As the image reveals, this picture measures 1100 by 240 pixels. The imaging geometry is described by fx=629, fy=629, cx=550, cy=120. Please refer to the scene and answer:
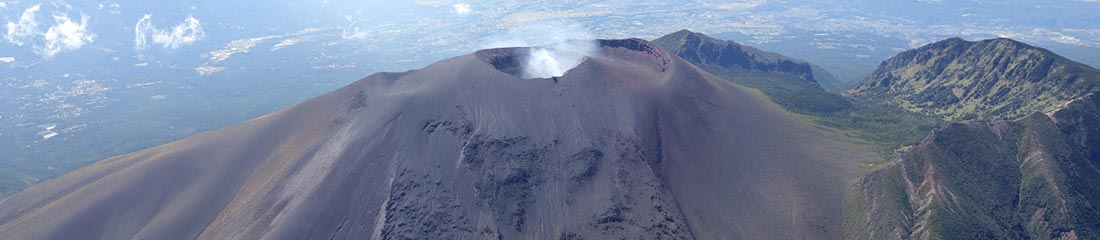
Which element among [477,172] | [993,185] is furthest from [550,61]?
[993,185]

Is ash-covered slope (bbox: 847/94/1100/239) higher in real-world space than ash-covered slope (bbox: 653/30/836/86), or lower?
lower

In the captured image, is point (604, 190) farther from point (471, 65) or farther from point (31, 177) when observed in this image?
point (31, 177)

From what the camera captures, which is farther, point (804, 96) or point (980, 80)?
point (980, 80)

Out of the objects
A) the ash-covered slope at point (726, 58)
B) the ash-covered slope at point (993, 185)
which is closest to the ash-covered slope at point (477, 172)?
the ash-covered slope at point (993, 185)

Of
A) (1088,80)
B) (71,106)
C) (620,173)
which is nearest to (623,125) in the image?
(620,173)

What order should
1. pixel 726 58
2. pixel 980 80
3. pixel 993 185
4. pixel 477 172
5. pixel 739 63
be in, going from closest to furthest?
pixel 477 172
pixel 993 185
pixel 980 80
pixel 726 58
pixel 739 63

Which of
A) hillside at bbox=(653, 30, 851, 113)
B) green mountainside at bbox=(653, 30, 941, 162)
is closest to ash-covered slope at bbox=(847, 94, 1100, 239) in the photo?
green mountainside at bbox=(653, 30, 941, 162)

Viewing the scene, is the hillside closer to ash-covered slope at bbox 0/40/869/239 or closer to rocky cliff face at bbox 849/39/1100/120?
rocky cliff face at bbox 849/39/1100/120

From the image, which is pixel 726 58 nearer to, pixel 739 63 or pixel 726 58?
pixel 726 58
